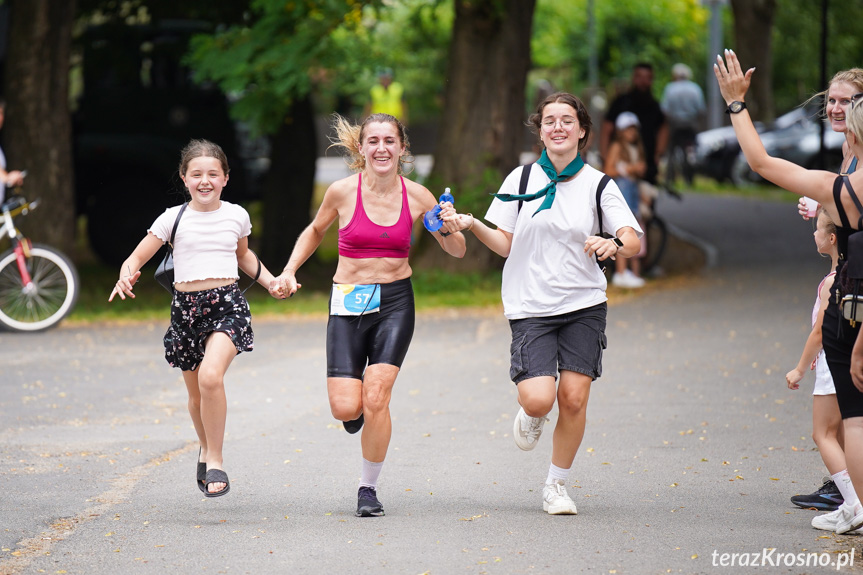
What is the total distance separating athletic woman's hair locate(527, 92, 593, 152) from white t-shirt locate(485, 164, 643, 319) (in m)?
0.20

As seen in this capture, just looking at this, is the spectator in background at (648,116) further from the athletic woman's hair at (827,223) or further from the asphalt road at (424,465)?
the athletic woman's hair at (827,223)

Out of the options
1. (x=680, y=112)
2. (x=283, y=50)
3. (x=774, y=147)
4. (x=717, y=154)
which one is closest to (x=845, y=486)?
(x=283, y=50)

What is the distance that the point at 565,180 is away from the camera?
5.64 metres

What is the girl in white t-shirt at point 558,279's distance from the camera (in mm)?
5551

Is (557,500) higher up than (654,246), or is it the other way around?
(654,246)

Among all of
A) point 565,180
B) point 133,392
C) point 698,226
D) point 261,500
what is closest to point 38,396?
point 133,392

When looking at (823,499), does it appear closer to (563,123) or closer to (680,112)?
(563,123)

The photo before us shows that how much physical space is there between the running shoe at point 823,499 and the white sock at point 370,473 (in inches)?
76.6

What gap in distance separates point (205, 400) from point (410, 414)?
8.50 feet

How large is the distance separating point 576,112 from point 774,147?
2127 cm

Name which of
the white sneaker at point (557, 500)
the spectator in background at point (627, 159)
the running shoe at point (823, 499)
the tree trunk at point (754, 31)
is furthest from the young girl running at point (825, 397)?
the tree trunk at point (754, 31)

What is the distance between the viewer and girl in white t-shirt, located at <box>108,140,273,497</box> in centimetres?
572

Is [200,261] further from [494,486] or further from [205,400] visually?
[494,486]

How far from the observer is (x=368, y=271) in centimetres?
566
